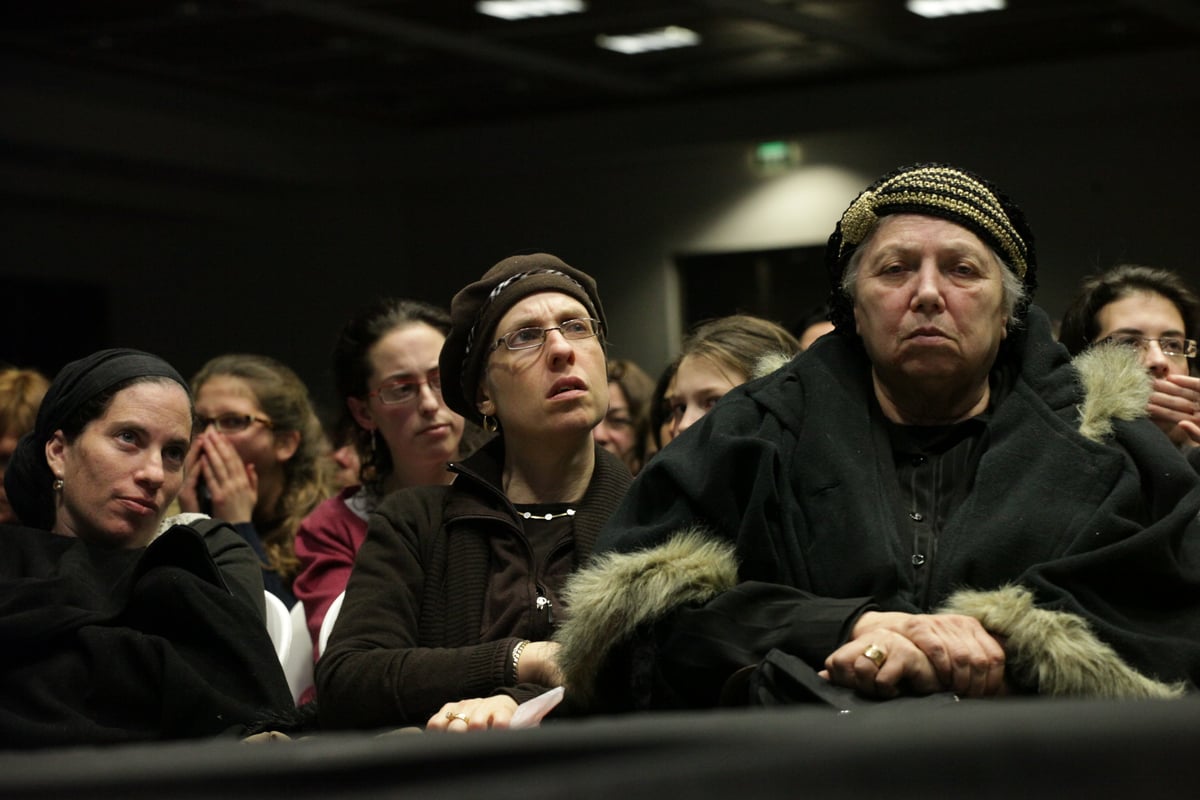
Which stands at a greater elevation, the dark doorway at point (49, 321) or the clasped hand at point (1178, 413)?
the dark doorway at point (49, 321)

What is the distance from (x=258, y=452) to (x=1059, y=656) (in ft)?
8.54

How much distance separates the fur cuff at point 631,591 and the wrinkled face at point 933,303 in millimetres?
405

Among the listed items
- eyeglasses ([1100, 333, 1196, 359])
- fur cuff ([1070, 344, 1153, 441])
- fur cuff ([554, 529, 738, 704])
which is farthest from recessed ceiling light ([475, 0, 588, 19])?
fur cuff ([554, 529, 738, 704])

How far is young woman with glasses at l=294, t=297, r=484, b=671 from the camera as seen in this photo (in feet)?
11.1

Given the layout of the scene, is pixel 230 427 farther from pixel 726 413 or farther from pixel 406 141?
pixel 406 141

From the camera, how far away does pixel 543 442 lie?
8.78 ft

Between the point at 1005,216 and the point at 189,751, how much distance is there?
1.96 metres

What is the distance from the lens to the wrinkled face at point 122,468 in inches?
112

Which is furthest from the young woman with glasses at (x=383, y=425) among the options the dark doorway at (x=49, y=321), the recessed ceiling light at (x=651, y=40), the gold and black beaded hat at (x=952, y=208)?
the dark doorway at (x=49, y=321)

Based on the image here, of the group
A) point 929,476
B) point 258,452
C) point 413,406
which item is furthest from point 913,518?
point 258,452

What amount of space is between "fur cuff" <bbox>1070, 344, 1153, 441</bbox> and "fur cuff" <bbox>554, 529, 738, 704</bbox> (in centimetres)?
55

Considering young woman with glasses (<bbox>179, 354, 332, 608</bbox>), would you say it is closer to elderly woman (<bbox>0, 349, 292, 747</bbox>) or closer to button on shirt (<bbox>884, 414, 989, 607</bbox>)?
elderly woman (<bbox>0, 349, 292, 747</bbox>)

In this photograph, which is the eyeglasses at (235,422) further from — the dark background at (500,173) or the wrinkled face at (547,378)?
the dark background at (500,173)

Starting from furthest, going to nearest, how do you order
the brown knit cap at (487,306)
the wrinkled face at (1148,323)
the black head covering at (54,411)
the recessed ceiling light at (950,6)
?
the recessed ceiling light at (950,6)
the wrinkled face at (1148,323)
the black head covering at (54,411)
the brown knit cap at (487,306)
